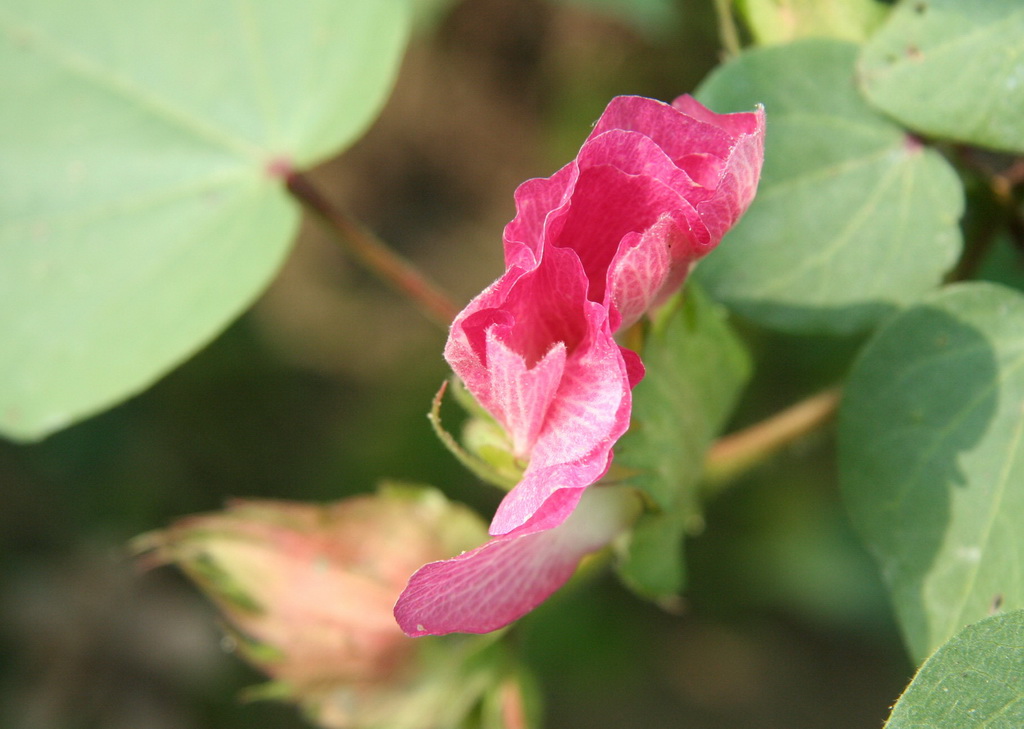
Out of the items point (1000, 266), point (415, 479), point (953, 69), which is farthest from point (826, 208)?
point (415, 479)

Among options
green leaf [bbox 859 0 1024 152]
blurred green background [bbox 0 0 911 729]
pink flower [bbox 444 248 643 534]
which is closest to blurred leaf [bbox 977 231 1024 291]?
blurred green background [bbox 0 0 911 729]

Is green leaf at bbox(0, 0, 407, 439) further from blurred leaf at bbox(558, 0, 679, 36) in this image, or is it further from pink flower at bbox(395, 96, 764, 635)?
blurred leaf at bbox(558, 0, 679, 36)

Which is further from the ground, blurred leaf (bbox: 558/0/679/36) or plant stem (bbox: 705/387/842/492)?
blurred leaf (bbox: 558/0/679/36)

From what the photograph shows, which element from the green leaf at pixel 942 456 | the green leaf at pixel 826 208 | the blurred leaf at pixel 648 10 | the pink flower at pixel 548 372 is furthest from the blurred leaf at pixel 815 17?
the blurred leaf at pixel 648 10

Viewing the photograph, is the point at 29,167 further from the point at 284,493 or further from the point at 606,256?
the point at 284,493

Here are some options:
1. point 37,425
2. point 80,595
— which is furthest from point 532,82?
point 37,425

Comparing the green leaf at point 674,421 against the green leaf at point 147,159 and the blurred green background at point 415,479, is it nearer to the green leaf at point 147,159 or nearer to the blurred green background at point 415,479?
the green leaf at point 147,159
